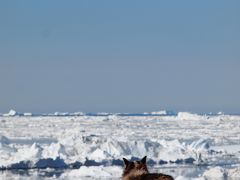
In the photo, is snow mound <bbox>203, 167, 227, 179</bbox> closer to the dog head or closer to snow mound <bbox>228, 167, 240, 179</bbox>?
snow mound <bbox>228, 167, 240, 179</bbox>

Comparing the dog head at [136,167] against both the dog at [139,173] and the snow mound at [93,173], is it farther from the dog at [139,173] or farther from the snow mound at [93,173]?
the snow mound at [93,173]

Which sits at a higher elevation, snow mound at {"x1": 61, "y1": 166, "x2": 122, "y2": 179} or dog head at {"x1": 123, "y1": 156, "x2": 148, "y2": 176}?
snow mound at {"x1": 61, "y1": 166, "x2": 122, "y2": 179}

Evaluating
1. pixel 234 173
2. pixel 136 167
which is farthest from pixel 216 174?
pixel 136 167

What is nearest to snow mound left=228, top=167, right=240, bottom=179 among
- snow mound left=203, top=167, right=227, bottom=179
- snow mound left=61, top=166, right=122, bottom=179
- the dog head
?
snow mound left=203, top=167, right=227, bottom=179

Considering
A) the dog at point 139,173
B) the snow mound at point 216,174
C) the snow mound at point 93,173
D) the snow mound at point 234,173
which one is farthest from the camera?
the snow mound at point 93,173

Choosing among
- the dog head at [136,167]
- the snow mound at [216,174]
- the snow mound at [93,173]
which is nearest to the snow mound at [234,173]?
the snow mound at [216,174]

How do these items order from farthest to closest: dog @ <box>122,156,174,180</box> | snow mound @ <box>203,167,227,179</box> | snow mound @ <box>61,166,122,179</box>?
snow mound @ <box>61,166,122,179</box>
snow mound @ <box>203,167,227,179</box>
dog @ <box>122,156,174,180</box>

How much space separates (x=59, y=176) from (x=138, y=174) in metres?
14.0

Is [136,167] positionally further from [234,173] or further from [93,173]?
[93,173]

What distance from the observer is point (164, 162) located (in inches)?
821

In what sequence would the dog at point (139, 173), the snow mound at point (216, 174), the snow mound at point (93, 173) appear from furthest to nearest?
1. the snow mound at point (93, 173)
2. the snow mound at point (216, 174)
3. the dog at point (139, 173)

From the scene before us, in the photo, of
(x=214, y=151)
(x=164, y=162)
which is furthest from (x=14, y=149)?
(x=214, y=151)

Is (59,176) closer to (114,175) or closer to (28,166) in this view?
(114,175)

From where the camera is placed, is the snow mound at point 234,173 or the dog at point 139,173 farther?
the snow mound at point 234,173
